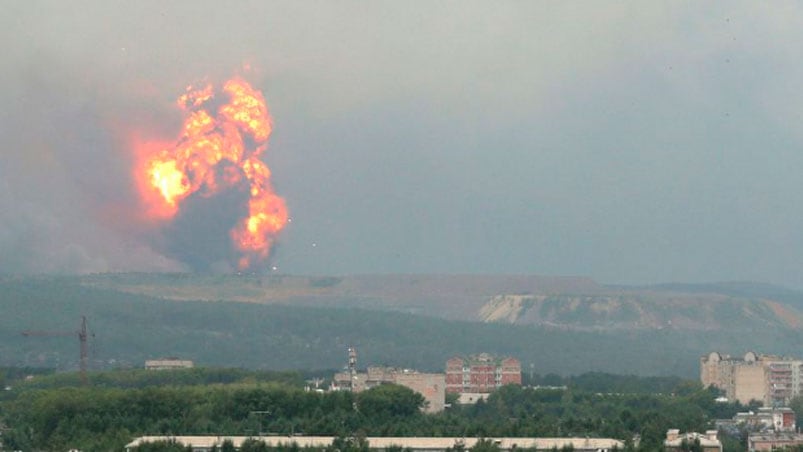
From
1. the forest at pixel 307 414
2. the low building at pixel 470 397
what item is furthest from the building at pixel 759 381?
the forest at pixel 307 414

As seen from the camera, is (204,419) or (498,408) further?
(498,408)

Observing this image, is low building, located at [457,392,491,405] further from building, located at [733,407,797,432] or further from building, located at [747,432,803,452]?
building, located at [747,432,803,452]

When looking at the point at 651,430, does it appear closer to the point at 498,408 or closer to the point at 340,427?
the point at 340,427

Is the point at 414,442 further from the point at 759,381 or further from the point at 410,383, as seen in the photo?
the point at 759,381

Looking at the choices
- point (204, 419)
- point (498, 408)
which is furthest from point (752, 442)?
point (498, 408)

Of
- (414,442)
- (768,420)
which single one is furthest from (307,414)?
(768,420)

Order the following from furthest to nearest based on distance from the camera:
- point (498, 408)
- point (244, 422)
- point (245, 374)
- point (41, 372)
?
point (41, 372)
point (245, 374)
point (498, 408)
point (244, 422)
